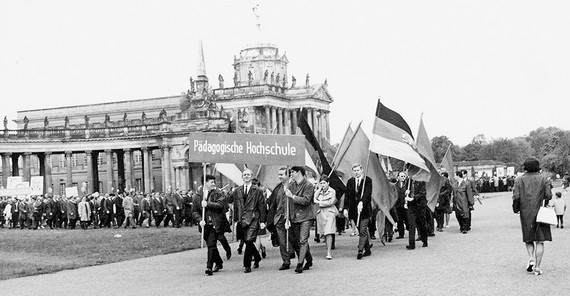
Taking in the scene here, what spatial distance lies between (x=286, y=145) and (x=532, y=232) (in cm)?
574

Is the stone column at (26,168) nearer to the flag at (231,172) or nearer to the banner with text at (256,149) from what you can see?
the flag at (231,172)

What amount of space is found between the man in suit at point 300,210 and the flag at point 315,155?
3.67 m

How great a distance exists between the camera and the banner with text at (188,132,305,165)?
58.1 ft

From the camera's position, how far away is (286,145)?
17.8m

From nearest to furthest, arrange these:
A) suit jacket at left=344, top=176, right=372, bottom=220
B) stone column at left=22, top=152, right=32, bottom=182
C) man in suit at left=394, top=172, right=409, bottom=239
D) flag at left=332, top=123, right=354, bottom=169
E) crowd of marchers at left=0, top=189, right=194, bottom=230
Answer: suit jacket at left=344, top=176, right=372, bottom=220 → flag at left=332, top=123, right=354, bottom=169 → man in suit at left=394, top=172, right=409, bottom=239 → crowd of marchers at left=0, top=189, right=194, bottom=230 → stone column at left=22, top=152, right=32, bottom=182

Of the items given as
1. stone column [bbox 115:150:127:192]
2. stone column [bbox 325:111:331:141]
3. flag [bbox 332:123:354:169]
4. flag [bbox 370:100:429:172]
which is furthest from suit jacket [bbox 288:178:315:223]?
stone column [bbox 325:111:331:141]

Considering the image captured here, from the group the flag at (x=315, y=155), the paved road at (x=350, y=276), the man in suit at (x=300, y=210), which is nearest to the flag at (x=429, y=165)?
the paved road at (x=350, y=276)

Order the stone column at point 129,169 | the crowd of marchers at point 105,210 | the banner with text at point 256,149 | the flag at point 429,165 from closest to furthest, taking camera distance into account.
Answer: the banner with text at point 256,149
the flag at point 429,165
the crowd of marchers at point 105,210
the stone column at point 129,169

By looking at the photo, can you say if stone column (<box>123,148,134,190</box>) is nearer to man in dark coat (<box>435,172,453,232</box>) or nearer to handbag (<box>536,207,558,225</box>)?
man in dark coat (<box>435,172,453,232</box>)

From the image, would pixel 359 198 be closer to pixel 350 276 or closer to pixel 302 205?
pixel 302 205

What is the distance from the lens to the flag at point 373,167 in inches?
826

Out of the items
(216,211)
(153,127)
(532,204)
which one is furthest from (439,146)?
(532,204)

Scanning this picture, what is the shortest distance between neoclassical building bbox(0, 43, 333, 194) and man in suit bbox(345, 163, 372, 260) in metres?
20.8

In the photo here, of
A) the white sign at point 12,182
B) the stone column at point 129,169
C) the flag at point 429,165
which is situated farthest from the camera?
the stone column at point 129,169
